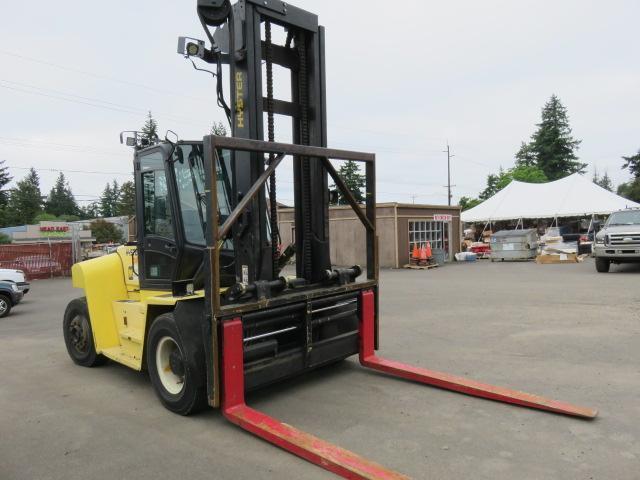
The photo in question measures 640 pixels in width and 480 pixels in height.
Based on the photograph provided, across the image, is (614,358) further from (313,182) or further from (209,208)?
(209,208)

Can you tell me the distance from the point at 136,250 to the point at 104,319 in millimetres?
946

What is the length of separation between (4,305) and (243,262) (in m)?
10.2

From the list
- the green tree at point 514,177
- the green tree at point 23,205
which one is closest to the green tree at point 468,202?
the green tree at point 514,177

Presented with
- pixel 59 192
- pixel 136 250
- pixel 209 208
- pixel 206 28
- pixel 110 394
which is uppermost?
pixel 59 192

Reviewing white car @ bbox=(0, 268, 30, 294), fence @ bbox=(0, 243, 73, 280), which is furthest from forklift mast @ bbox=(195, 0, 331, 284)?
fence @ bbox=(0, 243, 73, 280)

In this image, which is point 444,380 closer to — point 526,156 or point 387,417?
point 387,417

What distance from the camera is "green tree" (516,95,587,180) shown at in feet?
217

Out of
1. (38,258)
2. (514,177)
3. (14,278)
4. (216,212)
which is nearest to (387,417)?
(216,212)

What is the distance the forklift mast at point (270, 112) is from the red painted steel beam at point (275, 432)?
860 millimetres

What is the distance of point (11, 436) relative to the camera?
14.6ft

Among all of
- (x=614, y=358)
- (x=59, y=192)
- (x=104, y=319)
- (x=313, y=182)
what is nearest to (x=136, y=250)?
(x=104, y=319)

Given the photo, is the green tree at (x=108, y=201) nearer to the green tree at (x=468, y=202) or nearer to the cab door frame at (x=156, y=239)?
the green tree at (x=468, y=202)

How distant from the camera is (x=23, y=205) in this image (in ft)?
292

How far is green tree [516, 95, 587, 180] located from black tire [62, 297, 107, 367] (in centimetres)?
6860
